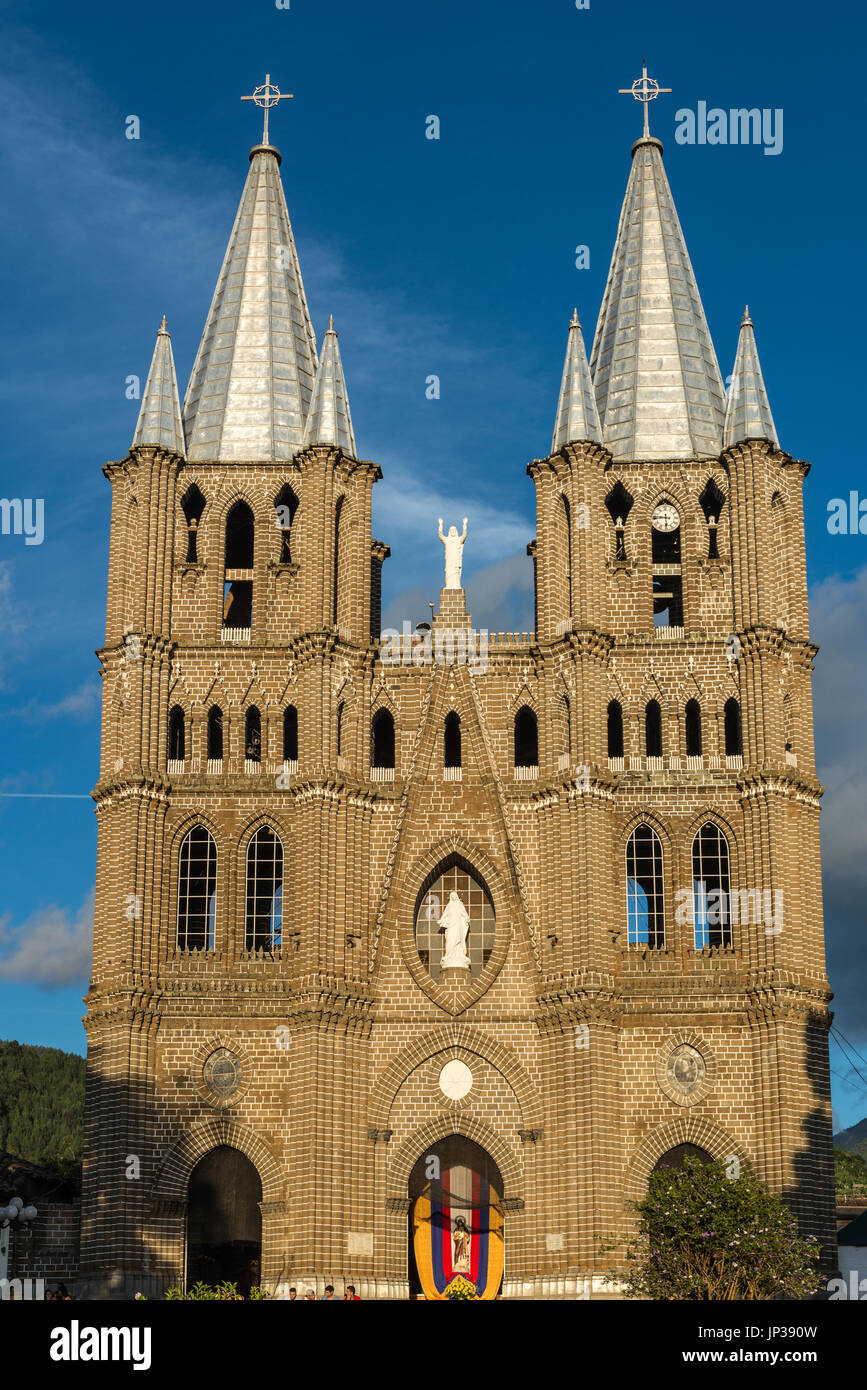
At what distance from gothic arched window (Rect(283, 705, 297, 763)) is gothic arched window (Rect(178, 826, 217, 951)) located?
302 cm

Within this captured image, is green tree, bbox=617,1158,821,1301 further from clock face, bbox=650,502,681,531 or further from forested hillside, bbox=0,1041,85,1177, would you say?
forested hillside, bbox=0,1041,85,1177

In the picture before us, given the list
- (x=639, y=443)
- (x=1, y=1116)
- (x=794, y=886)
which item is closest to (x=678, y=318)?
(x=639, y=443)

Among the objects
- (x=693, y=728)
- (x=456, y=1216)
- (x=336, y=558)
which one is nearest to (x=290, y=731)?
(x=336, y=558)

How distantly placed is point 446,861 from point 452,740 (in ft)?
10.6

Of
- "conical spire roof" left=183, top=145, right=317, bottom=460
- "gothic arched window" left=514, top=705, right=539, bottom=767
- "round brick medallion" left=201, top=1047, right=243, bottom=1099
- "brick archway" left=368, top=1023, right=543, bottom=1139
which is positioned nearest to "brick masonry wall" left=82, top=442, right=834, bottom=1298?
"brick archway" left=368, top=1023, right=543, bottom=1139

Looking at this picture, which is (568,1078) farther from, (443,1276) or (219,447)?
(219,447)

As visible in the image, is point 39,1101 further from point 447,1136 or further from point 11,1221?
point 447,1136

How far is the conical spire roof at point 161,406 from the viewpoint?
53031 millimetres

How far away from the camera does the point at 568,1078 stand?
46688 millimetres

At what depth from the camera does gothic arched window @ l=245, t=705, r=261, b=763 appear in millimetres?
51469

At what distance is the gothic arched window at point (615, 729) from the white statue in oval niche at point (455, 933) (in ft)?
18.3

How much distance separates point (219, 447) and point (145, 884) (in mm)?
12686

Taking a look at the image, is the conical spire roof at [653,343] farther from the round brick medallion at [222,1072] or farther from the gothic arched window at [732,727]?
the round brick medallion at [222,1072]

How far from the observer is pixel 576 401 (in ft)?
174
